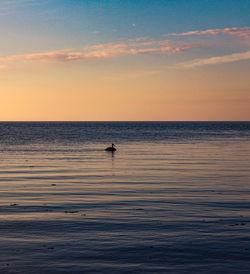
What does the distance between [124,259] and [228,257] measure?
3561 millimetres

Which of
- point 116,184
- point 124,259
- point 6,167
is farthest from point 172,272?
point 6,167

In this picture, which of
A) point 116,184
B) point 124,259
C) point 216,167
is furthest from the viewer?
point 216,167

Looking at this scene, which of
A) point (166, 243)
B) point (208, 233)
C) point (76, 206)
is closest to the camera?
point (166, 243)

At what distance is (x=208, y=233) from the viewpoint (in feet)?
50.3

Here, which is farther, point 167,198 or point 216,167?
point 216,167

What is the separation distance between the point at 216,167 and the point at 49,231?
26223 mm

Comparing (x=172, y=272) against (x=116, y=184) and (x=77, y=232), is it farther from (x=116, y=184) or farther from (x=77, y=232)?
(x=116, y=184)

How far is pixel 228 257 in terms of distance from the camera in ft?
42.0

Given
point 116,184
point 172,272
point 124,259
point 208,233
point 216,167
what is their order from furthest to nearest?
point 216,167 < point 116,184 < point 208,233 < point 124,259 < point 172,272

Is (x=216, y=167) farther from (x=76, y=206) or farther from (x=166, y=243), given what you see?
(x=166, y=243)

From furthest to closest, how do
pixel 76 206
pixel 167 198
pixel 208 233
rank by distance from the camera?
pixel 167 198
pixel 76 206
pixel 208 233

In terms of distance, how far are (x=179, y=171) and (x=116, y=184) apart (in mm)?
9119

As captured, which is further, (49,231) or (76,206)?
(76,206)

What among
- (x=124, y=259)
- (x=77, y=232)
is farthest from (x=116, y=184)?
(x=124, y=259)
